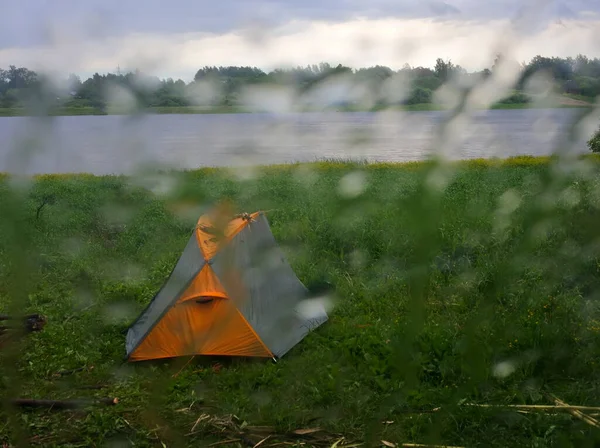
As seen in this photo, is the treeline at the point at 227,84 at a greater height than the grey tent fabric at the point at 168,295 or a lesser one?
greater

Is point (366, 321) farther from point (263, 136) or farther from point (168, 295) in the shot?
point (263, 136)

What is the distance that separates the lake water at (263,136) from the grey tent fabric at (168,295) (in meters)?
3.02

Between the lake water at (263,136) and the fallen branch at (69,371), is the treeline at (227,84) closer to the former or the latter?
the lake water at (263,136)

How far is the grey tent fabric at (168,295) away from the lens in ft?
14.9

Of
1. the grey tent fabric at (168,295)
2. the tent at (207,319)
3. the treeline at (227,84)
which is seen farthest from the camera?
the grey tent fabric at (168,295)

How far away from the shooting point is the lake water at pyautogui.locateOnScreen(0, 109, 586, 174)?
3.31 feet

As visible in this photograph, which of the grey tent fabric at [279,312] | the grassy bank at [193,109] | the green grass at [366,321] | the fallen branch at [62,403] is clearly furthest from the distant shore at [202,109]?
the fallen branch at [62,403]

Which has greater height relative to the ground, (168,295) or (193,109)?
(193,109)

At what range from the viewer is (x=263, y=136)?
1.38 metres

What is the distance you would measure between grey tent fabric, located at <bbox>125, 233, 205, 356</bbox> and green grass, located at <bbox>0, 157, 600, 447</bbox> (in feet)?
0.65

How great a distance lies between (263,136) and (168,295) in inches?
145

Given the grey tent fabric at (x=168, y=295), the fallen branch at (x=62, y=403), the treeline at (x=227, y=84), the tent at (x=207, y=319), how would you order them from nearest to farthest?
the treeline at (x=227, y=84) → the fallen branch at (x=62, y=403) → the tent at (x=207, y=319) → the grey tent fabric at (x=168, y=295)

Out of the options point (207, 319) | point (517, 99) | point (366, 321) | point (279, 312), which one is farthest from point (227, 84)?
point (366, 321)

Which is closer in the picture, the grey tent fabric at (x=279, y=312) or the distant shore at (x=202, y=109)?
the distant shore at (x=202, y=109)
